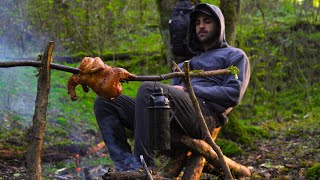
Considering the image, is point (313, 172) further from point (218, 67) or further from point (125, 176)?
point (125, 176)

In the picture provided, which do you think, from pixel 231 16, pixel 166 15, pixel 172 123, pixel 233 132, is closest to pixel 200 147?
pixel 172 123

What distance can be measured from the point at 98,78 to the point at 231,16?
14.4ft

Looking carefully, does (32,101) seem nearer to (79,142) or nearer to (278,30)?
(79,142)

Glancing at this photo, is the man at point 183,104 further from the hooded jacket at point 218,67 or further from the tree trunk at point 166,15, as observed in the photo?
the tree trunk at point 166,15

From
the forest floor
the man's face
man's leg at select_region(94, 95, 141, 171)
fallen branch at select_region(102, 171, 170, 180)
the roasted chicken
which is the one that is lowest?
the forest floor

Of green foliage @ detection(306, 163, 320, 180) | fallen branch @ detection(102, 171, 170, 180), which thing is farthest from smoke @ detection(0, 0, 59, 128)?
green foliage @ detection(306, 163, 320, 180)

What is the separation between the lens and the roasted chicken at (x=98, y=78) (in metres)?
2.70

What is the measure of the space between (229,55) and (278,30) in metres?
6.69

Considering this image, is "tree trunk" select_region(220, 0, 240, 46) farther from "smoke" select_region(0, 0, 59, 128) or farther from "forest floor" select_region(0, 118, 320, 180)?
"smoke" select_region(0, 0, 59, 128)

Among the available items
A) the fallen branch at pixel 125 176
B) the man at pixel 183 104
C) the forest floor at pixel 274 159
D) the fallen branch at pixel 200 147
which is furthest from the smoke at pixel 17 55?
the fallen branch at pixel 125 176

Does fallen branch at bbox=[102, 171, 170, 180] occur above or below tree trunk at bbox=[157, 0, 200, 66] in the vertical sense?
below

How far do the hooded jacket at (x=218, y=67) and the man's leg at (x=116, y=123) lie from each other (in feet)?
2.13

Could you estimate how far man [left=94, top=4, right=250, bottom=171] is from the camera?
12.6ft

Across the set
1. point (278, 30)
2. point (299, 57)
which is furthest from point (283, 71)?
point (278, 30)
